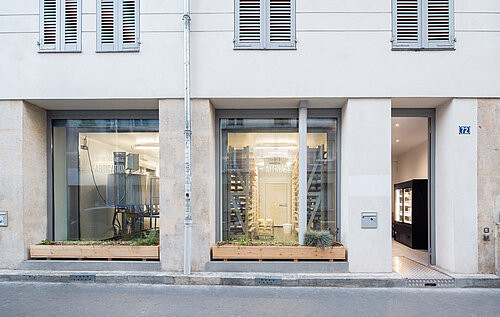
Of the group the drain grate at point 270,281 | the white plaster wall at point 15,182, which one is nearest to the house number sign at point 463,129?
the drain grate at point 270,281

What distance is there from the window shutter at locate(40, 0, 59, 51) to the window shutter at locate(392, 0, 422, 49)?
23.9 ft

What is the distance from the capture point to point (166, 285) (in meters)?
6.35

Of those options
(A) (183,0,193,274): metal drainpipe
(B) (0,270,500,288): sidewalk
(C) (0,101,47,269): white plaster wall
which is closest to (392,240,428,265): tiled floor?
(B) (0,270,500,288): sidewalk

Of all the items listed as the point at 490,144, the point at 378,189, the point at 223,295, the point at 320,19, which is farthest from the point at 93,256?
the point at 490,144

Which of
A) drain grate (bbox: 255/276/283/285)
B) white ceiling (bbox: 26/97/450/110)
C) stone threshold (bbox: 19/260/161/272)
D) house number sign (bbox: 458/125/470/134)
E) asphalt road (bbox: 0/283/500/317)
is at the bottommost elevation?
asphalt road (bbox: 0/283/500/317)

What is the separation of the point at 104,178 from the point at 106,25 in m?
3.62

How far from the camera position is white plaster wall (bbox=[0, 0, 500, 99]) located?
260 inches

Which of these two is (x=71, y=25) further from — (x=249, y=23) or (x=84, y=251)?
(x=84, y=251)

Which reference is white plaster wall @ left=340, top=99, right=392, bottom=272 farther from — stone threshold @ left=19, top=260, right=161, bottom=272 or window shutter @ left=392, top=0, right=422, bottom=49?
stone threshold @ left=19, top=260, right=161, bottom=272

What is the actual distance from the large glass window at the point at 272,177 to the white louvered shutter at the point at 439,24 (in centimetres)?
262

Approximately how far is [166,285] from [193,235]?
1096 millimetres

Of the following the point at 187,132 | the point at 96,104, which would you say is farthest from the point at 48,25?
the point at 187,132

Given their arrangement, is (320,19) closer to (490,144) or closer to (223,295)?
(490,144)

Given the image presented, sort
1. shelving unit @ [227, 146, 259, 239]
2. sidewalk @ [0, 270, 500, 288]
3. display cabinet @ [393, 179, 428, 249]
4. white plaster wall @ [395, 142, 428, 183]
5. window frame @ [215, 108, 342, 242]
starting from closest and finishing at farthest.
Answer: sidewalk @ [0, 270, 500, 288] < window frame @ [215, 108, 342, 242] < shelving unit @ [227, 146, 259, 239] < display cabinet @ [393, 179, 428, 249] < white plaster wall @ [395, 142, 428, 183]
